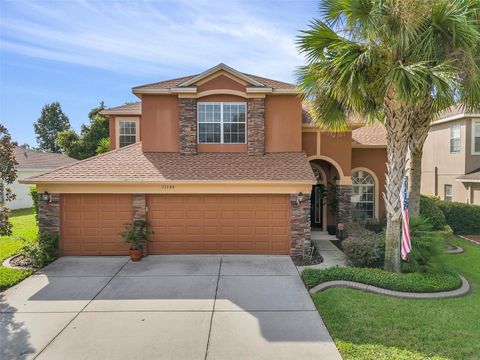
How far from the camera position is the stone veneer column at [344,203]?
42.9 ft

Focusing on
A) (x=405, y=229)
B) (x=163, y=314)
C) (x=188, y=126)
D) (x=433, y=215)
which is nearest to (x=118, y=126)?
(x=188, y=126)

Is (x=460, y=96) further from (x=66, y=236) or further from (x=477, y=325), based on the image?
(x=66, y=236)

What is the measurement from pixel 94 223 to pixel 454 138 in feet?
62.6

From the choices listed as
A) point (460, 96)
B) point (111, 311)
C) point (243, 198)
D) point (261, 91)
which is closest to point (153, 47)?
point (261, 91)

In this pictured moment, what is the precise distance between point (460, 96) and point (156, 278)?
32.0 ft

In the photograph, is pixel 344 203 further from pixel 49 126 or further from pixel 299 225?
pixel 49 126

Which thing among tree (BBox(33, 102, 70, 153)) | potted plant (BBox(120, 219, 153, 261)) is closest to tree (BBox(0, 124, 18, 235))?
potted plant (BBox(120, 219, 153, 261))

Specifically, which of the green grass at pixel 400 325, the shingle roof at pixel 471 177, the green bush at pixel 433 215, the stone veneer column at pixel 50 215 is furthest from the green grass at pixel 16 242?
the shingle roof at pixel 471 177

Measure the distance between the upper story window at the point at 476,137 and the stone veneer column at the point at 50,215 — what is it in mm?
19990

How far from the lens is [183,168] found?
11102 mm

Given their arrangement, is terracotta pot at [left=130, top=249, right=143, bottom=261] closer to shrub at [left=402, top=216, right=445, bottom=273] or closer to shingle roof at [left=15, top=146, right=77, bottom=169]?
shrub at [left=402, top=216, right=445, bottom=273]

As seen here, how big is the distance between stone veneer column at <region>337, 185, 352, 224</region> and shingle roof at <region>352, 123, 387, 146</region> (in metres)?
2.74

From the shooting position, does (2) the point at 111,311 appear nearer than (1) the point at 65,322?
No

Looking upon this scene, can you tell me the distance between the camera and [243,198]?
1084 centimetres
